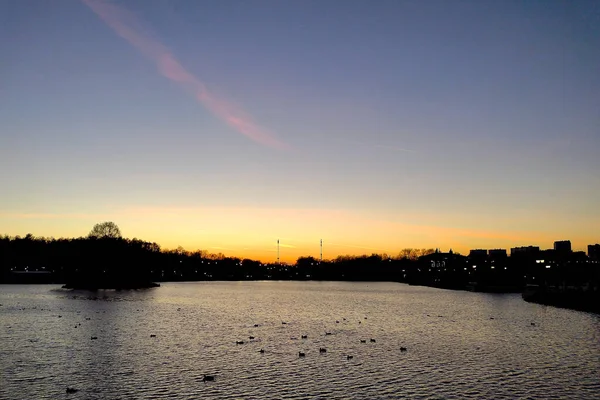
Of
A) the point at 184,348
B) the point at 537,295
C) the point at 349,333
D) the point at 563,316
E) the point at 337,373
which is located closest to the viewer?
the point at 337,373

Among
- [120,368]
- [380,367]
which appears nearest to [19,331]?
[120,368]

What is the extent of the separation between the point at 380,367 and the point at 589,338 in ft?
123

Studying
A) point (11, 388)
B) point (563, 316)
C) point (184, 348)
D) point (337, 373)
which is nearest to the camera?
point (11, 388)

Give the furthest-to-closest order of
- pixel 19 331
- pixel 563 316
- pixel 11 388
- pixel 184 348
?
1. pixel 563 316
2. pixel 19 331
3. pixel 184 348
4. pixel 11 388

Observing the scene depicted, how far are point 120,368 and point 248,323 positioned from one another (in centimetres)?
3914

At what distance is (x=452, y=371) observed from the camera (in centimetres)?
4588

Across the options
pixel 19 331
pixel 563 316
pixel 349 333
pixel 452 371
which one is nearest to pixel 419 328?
pixel 349 333

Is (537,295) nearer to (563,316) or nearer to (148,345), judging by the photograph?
(563,316)

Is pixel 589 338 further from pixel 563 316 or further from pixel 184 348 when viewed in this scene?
pixel 184 348

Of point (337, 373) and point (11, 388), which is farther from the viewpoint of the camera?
point (337, 373)

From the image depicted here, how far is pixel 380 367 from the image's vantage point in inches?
1852

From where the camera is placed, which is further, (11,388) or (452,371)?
(452,371)

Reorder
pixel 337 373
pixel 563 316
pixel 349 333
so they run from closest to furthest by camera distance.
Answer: pixel 337 373, pixel 349 333, pixel 563 316

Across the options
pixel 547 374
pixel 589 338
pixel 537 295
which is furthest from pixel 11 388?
pixel 537 295
